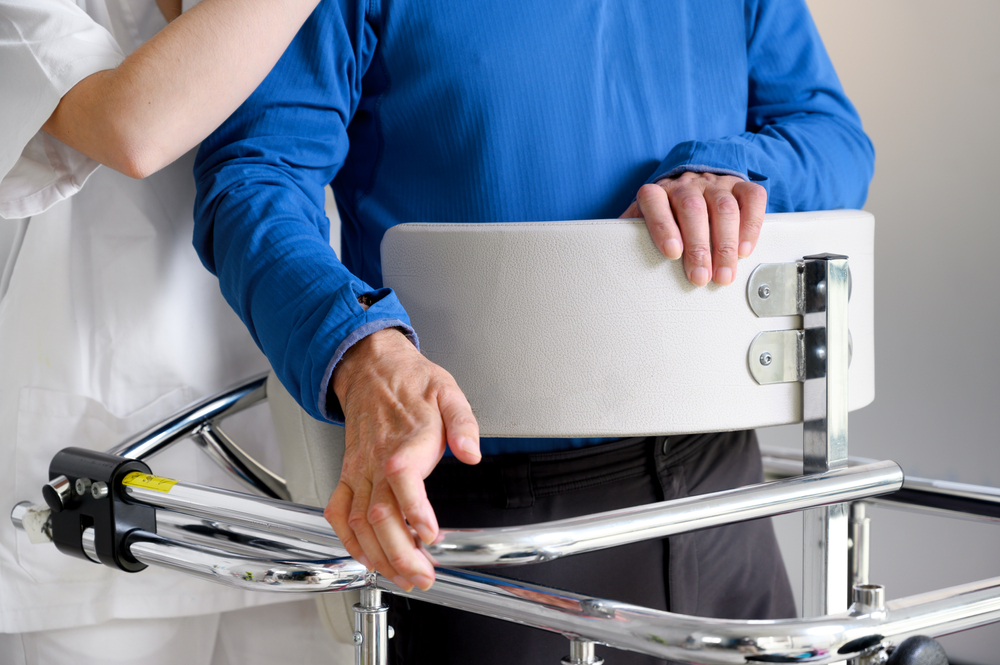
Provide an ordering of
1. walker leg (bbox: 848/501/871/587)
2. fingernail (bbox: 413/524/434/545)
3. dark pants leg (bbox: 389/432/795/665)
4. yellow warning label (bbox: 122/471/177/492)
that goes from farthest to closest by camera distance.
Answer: walker leg (bbox: 848/501/871/587), dark pants leg (bbox: 389/432/795/665), yellow warning label (bbox: 122/471/177/492), fingernail (bbox: 413/524/434/545)

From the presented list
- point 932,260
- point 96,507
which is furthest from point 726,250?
point 932,260

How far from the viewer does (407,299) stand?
1.97 feet

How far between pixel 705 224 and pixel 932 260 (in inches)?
56.0

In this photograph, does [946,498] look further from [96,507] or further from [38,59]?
[38,59]

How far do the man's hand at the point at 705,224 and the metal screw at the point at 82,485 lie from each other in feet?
1.64

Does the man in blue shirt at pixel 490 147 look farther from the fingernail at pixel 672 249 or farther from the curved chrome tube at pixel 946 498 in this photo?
the curved chrome tube at pixel 946 498

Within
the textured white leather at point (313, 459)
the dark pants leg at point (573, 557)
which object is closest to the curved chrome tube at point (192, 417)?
the textured white leather at point (313, 459)

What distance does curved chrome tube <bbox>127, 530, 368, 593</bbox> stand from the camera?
0.53 m

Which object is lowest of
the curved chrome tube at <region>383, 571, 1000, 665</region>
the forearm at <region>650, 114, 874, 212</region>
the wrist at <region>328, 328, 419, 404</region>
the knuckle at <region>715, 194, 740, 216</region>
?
the curved chrome tube at <region>383, 571, 1000, 665</region>

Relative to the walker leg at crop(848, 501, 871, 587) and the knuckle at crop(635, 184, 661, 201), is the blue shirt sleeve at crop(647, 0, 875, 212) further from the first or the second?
the walker leg at crop(848, 501, 871, 587)

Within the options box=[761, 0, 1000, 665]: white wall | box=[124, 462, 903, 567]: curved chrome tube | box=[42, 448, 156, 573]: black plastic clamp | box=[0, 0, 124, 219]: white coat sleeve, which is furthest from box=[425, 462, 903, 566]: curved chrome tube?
box=[761, 0, 1000, 665]: white wall

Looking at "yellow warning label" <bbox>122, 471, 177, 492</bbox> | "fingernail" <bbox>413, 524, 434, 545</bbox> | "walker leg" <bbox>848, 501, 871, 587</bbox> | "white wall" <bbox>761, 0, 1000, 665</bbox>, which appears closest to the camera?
"fingernail" <bbox>413, 524, 434, 545</bbox>

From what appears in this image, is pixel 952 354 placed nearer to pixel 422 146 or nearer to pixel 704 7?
pixel 704 7

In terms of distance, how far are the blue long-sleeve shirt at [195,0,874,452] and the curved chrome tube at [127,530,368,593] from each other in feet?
0.50
